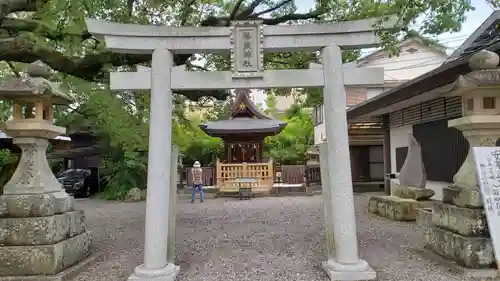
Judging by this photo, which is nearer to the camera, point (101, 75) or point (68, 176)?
point (101, 75)

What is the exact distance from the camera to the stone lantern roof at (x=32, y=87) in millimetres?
5940

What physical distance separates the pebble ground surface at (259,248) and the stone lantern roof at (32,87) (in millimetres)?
2899

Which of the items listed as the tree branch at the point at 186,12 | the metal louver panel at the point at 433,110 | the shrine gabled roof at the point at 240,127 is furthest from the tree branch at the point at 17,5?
the shrine gabled roof at the point at 240,127

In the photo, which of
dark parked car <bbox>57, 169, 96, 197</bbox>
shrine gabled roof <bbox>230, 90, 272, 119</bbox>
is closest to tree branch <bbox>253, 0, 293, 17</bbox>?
shrine gabled roof <bbox>230, 90, 272, 119</bbox>

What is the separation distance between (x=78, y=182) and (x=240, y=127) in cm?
911

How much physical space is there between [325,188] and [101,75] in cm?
617

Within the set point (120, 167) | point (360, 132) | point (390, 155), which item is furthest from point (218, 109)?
point (390, 155)

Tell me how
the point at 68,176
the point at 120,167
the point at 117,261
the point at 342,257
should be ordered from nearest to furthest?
the point at 342,257 < the point at 117,261 < the point at 120,167 < the point at 68,176

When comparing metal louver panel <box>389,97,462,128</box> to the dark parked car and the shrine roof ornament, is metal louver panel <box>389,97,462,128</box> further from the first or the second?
the dark parked car

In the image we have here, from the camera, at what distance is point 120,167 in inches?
745

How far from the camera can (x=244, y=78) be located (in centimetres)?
586

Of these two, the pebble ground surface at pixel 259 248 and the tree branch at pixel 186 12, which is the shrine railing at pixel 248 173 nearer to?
the pebble ground surface at pixel 259 248

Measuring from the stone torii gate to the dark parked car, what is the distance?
1603 cm

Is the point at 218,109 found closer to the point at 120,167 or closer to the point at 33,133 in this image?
the point at 120,167
